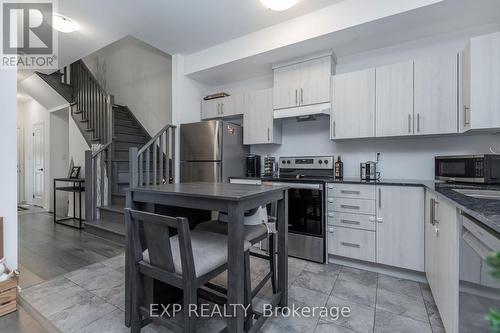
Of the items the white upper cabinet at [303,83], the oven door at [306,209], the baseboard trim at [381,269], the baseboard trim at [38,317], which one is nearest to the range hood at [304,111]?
the white upper cabinet at [303,83]

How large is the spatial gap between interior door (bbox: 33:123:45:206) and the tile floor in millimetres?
4813

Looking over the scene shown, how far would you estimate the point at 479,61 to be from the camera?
196cm

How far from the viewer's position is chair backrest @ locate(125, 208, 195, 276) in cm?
106

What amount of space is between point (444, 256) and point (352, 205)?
1.03 metres

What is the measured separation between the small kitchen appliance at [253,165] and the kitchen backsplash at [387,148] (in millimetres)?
349

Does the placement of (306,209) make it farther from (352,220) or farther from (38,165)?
(38,165)

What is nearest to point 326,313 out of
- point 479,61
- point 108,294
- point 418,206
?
point 418,206

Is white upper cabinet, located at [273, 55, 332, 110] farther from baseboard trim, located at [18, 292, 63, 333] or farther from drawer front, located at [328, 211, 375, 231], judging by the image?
baseboard trim, located at [18, 292, 63, 333]

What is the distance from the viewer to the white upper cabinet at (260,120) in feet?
10.6

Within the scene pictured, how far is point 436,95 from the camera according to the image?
7.48 feet

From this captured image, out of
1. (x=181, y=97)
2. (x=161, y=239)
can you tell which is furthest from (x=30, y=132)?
(x=161, y=239)

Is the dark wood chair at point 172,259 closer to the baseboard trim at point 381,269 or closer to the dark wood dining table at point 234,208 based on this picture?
the dark wood dining table at point 234,208

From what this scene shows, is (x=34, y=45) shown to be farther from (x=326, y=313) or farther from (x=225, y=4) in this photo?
(x=326, y=313)

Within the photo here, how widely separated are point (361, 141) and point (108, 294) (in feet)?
9.98
